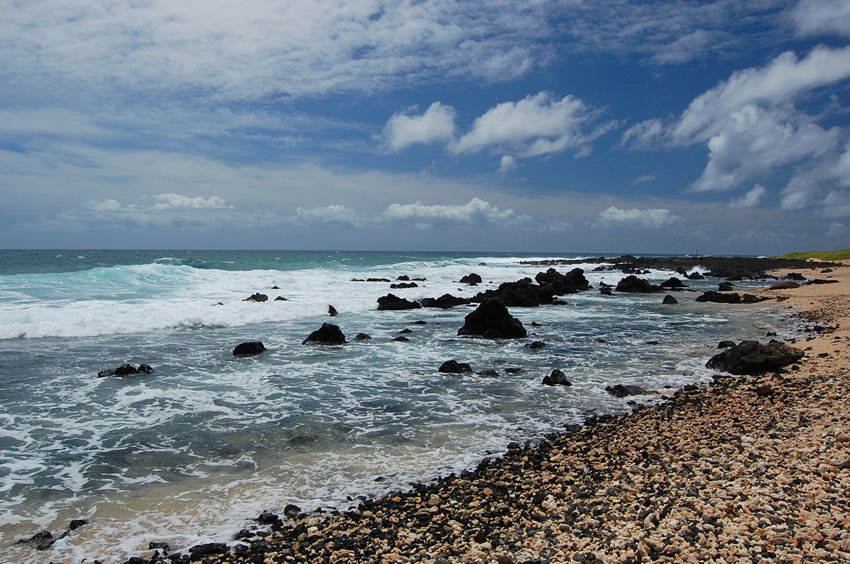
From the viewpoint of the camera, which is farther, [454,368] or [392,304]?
[392,304]

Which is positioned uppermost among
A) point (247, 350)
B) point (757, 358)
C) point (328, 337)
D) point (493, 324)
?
point (757, 358)

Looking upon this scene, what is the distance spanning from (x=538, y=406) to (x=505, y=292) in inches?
848

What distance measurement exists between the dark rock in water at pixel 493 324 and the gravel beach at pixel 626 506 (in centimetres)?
1065

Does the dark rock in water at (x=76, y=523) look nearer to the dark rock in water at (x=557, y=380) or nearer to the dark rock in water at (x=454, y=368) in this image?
the dark rock in water at (x=454, y=368)

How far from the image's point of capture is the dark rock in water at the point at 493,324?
19500mm

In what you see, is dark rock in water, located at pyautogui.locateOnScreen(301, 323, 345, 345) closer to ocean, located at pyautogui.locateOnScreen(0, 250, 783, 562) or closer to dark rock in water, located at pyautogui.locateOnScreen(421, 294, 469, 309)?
ocean, located at pyautogui.locateOnScreen(0, 250, 783, 562)

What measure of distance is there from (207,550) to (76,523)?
Answer: 1767mm

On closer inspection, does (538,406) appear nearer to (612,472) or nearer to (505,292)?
(612,472)

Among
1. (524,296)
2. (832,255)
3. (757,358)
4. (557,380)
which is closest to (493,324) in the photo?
(557,380)

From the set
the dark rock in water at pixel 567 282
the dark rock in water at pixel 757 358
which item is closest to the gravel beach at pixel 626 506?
the dark rock in water at pixel 757 358

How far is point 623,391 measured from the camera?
36.4 ft

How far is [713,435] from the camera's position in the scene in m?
8.01

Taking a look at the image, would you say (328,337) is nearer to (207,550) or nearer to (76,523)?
(76,523)

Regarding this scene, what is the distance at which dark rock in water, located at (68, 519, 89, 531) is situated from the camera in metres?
5.87
